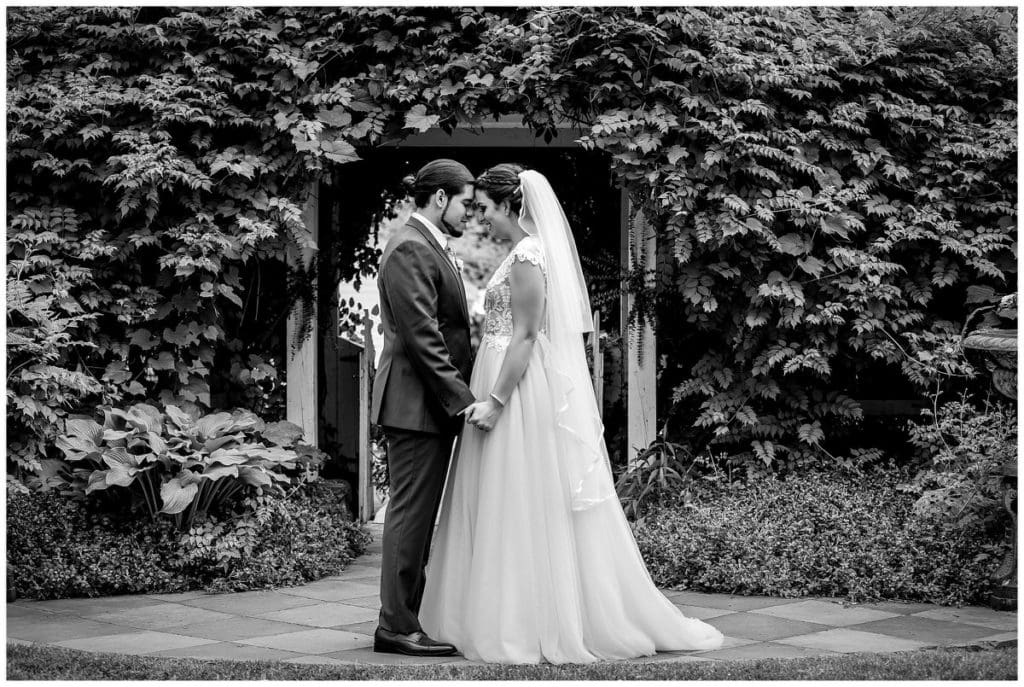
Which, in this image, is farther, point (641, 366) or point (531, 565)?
point (641, 366)

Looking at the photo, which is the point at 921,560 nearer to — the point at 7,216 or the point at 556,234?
the point at 556,234

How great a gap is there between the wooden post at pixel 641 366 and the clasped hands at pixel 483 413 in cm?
341

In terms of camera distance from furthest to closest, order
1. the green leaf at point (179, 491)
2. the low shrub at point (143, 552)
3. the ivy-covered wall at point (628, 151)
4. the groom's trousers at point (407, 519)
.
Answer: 1. the ivy-covered wall at point (628, 151)
2. the green leaf at point (179, 491)
3. the low shrub at point (143, 552)
4. the groom's trousers at point (407, 519)

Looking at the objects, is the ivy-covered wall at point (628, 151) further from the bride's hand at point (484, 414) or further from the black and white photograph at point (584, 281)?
the bride's hand at point (484, 414)

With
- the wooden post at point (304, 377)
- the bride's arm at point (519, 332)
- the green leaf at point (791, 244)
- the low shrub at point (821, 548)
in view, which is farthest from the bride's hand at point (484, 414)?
the wooden post at point (304, 377)

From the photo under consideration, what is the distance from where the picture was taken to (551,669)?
3779 mm

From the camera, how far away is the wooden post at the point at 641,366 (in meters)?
7.39

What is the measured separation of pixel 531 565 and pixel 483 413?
23.9 inches

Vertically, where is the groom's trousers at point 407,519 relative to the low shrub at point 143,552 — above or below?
above

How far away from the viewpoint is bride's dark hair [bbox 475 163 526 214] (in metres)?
4.18

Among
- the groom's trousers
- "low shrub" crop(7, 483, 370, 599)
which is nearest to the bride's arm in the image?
the groom's trousers

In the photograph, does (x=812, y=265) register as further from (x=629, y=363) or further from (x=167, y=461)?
(x=167, y=461)

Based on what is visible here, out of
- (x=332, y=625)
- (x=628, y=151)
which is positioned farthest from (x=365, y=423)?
(x=332, y=625)

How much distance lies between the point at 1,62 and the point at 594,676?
405 centimetres
